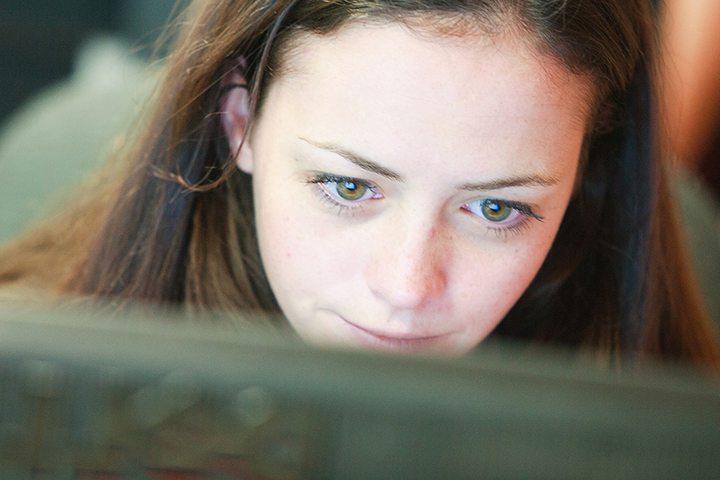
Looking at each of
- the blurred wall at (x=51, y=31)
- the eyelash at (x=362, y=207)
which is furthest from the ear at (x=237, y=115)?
the blurred wall at (x=51, y=31)

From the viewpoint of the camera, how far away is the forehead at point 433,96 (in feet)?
2.37

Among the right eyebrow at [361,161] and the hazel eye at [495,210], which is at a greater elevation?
the right eyebrow at [361,161]

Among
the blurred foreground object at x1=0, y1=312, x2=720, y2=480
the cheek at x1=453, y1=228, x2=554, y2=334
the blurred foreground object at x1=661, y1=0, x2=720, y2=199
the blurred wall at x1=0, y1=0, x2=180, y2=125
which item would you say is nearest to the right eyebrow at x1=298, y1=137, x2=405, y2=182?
the cheek at x1=453, y1=228, x2=554, y2=334

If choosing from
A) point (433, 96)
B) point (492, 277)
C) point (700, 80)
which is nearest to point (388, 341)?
point (492, 277)

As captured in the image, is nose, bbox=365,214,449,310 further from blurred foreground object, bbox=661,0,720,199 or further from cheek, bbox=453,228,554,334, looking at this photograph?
blurred foreground object, bbox=661,0,720,199

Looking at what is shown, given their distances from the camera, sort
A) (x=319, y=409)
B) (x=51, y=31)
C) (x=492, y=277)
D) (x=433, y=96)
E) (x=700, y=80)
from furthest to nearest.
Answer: (x=700, y=80) < (x=51, y=31) < (x=492, y=277) < (x=433, y=96) < (x=319, y=409)

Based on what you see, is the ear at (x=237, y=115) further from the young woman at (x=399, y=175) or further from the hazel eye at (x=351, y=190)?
the hazel eye at (x=351, y=190)

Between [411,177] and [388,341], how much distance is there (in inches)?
5.9

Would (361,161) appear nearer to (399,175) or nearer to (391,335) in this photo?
(399,175)

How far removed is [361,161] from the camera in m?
0.74

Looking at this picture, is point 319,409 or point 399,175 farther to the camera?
point 399,175

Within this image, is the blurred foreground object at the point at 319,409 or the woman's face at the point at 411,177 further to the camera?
the woman's face at the point at 411,177

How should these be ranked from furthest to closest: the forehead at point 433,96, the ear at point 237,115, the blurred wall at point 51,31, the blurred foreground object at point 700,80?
1. the blurred foreground object at point 700,80
2. the blurred wall at point 51,31
3. the ear at point 237,115
4. the forehead at point 433,96

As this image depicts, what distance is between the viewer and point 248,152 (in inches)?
35.6
